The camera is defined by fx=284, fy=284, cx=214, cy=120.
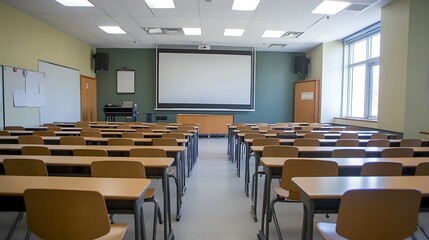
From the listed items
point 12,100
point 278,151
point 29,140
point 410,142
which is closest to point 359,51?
point 410,142

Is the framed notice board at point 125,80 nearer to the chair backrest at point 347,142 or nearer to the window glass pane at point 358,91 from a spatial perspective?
the window glass pane at point 358,91

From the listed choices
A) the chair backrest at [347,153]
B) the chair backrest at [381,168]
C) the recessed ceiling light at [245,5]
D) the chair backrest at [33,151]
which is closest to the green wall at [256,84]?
the recessed ceiling light at [245,5]

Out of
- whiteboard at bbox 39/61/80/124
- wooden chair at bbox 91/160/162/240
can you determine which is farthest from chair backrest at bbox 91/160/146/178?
whiteboard at bbox 39/61/80/124

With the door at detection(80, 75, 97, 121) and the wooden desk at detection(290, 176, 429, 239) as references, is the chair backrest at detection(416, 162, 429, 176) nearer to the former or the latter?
the wooden desk at detection(290, 176, 429, 239)

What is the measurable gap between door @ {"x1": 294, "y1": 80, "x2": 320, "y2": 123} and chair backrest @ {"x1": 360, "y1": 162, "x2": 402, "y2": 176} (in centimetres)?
786

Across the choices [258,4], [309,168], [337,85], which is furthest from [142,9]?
[337,85]

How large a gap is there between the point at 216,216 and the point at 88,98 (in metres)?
8.81

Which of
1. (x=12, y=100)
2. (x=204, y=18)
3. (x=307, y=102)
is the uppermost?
(x=204, y=18)

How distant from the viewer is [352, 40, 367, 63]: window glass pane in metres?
8.45

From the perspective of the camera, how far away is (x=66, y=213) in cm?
146

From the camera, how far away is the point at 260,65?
11.3 meters

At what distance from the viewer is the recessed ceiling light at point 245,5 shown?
611 centimetres

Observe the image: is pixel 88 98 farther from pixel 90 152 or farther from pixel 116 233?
pixel 116 233

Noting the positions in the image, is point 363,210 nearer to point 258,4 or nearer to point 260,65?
point 258,4
